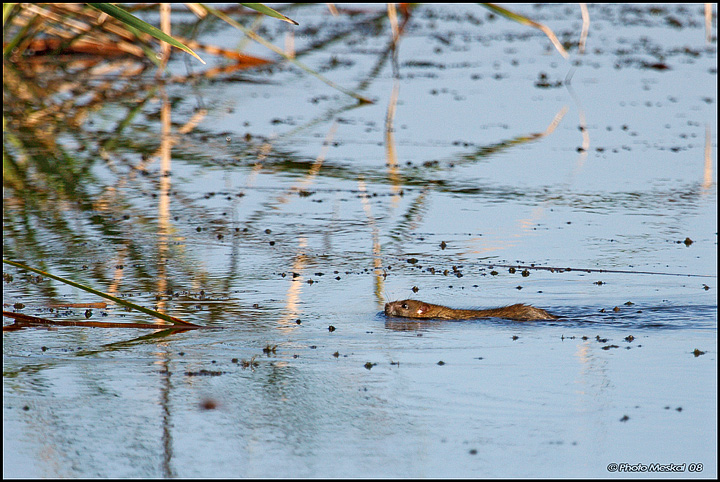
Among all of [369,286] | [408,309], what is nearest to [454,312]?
[408,309]

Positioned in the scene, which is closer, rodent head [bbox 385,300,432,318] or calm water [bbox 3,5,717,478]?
calm water [bbox 3,5,717,478]

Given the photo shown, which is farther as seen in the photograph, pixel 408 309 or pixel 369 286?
pixel 369 286

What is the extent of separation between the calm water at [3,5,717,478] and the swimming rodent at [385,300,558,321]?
7cm

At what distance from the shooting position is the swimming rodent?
6070 mm

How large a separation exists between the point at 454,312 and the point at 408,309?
0.26 metres

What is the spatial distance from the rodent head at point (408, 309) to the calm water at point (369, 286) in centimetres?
8

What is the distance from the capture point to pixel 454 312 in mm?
6180

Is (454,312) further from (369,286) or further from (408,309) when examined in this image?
(369,286)

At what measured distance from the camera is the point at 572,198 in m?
9.37

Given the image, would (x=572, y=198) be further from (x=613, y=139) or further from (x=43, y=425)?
(x=43, y=425)

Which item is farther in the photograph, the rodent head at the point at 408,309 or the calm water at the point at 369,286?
the rodent head at the point at 408,309

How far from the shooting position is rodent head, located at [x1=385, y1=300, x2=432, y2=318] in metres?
6.11

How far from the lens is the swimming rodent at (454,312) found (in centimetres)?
607

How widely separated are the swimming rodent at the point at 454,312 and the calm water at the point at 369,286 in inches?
2.8
